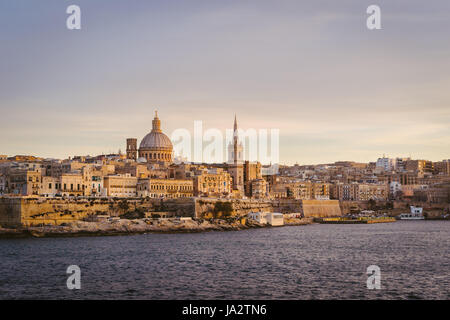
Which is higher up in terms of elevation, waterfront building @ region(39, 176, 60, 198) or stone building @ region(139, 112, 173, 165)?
stone building @ region(139, 112, 173, 165)

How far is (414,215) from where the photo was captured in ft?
294

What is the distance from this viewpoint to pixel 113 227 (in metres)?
47.5

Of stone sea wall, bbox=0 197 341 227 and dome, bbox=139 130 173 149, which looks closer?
stone sea wall, bbox=0 197 341 227

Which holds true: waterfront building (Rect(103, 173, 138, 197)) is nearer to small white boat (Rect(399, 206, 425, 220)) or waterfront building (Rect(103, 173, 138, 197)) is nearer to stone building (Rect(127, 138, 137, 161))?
stone building (Rect(127, 138, 137, 161))

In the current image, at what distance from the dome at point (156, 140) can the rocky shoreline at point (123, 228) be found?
28.7m

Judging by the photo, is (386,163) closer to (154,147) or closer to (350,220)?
(350,220)

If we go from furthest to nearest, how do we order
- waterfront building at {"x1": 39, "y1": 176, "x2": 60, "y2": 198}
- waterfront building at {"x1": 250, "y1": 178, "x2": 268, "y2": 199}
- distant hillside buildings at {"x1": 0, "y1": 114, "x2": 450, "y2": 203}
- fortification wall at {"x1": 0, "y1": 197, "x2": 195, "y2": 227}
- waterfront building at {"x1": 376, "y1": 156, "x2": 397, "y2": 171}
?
waterfront building at {"x1": 376, "y1": 156, "x2": 397, "y2": 171}, waterfront building at {"x1": 250, "y1": 178, "x2": 268, "y2": 199}, distant hillside buildings at {"x1": 0, "y1": 114, "x2": 450, "y2": 203}, waterfront building at {"x1": 39, "y1": 176, "x2": 60, "y2": 198}, fortification wall at {"x1": 0, "y1": 197, "x2": 195, "y2": 227}

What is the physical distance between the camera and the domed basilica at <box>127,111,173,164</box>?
8538 cm

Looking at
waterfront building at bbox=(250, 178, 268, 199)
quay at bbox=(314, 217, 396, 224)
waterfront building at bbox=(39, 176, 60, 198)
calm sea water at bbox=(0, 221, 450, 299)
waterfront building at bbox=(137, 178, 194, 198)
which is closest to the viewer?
calm sea water at bbox=(0, 221, 450, 299)

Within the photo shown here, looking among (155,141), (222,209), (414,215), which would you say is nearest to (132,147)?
(155,141)

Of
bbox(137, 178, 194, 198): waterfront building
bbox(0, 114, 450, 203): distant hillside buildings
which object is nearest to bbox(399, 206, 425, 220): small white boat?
bbox(0, 114, 450, 203): distant hillside buildings

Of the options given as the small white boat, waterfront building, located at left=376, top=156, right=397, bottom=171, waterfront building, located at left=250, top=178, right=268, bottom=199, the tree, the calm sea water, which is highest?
waterfront building, located at left=376, top=156, right=397, bottom=171
